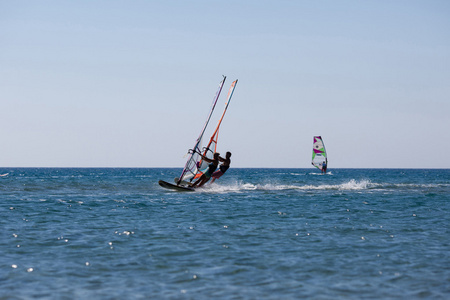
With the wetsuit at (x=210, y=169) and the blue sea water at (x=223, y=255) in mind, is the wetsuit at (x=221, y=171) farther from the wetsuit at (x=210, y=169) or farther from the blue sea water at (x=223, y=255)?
the blue sea water at (x=223, y=255)

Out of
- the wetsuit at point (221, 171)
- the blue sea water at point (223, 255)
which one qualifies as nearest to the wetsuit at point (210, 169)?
the wetsuit at point (221, 171)

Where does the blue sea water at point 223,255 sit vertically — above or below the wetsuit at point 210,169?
below

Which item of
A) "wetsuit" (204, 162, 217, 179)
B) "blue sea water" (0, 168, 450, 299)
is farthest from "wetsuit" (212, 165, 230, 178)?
"blue sea water" (0, 168, 450, 299)

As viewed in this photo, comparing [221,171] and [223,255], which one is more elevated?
[221,171]

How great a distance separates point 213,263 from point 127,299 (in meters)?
2.70

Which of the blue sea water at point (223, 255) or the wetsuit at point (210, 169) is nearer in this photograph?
the blue sea water at point (223, 255)

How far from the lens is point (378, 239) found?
13.2m

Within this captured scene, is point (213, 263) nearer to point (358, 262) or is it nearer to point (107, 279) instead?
point (107, 279)

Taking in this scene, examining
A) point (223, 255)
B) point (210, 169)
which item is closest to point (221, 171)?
point (210, 169)

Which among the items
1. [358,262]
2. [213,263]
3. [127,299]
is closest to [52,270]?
[127,299]

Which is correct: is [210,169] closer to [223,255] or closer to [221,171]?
[221,171]

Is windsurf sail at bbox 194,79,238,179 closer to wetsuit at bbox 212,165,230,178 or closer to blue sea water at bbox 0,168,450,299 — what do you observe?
wetsuit at bbox 212,165,230,178

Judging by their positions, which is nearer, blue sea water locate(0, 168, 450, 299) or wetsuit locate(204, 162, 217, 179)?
blue sea water locate(0, 168, 450, 299)

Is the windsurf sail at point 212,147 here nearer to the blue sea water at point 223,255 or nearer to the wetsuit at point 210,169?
the wetsuit at point 210,169
